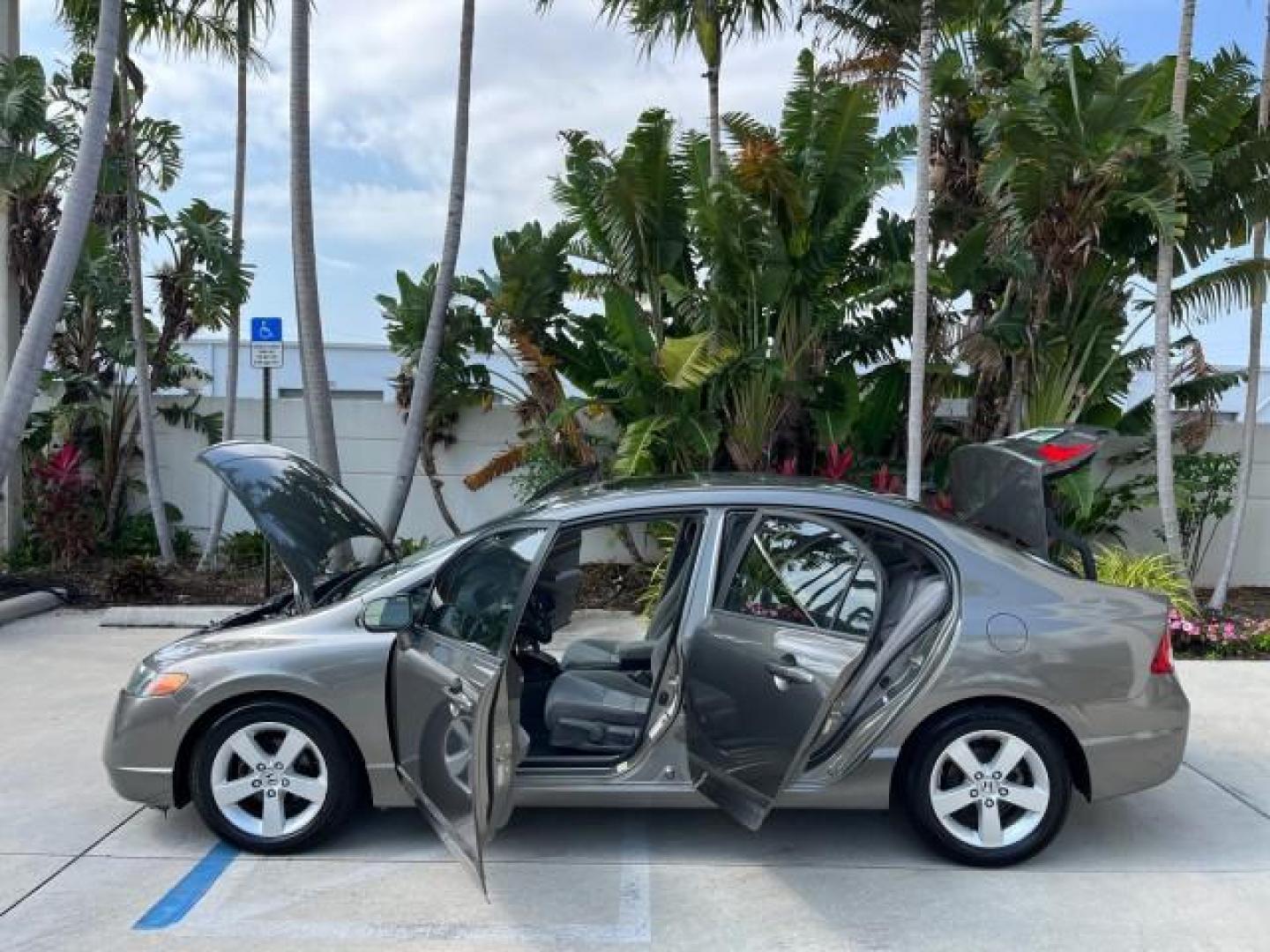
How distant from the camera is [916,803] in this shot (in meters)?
4.46

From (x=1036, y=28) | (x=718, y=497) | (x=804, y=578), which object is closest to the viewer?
(x=718, y=497)

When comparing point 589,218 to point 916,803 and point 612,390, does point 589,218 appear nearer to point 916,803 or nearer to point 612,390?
point 612,390

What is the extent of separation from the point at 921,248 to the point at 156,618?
24.6ft

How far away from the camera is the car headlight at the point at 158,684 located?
4.56 metres

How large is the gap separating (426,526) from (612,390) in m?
2.79

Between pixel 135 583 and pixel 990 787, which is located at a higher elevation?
pixel 990 787

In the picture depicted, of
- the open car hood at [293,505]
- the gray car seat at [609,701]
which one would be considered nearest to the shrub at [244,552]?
the open car hood at [293,505]

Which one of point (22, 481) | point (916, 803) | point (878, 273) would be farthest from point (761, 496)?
point (22, 481)

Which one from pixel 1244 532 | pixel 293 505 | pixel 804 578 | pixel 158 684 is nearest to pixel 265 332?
pixel 293 505

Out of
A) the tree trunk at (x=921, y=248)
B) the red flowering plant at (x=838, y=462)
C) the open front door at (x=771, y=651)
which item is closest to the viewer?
the open front door at (x=771, y=651)

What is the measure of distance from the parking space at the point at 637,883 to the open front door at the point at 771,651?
0.46 metres

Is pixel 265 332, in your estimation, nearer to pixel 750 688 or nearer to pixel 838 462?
pixel 838 462

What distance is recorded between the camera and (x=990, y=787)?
14.6ft

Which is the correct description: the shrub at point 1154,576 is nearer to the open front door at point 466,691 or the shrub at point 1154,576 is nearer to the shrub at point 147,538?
the open front door at point 466,691
